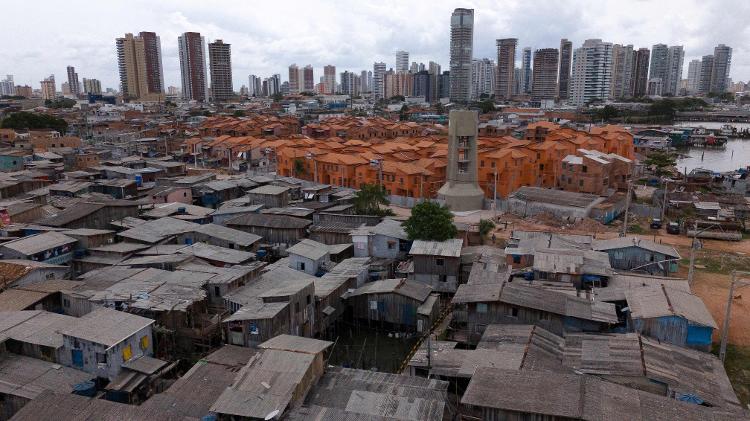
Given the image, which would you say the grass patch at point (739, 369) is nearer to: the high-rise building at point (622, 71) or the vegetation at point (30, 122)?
the vegetation at point (30, 122)

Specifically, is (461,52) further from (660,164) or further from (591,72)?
(660,164)

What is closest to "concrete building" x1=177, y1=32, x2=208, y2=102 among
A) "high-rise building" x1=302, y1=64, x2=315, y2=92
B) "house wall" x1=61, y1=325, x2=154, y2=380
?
"high-rise building" x1=302, y1=64, x2=315, y2=92

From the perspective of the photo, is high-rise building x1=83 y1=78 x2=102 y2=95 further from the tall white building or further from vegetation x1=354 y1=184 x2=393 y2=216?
vegetation x1=354 y1=184 x2=393 y2=216

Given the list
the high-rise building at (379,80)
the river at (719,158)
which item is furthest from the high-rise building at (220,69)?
the river at (719,158)

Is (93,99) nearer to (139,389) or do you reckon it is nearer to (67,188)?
(67,188)

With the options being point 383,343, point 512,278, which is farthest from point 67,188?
point 512,278

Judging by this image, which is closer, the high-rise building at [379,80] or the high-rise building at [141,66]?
the high-rise building at [141,66]
